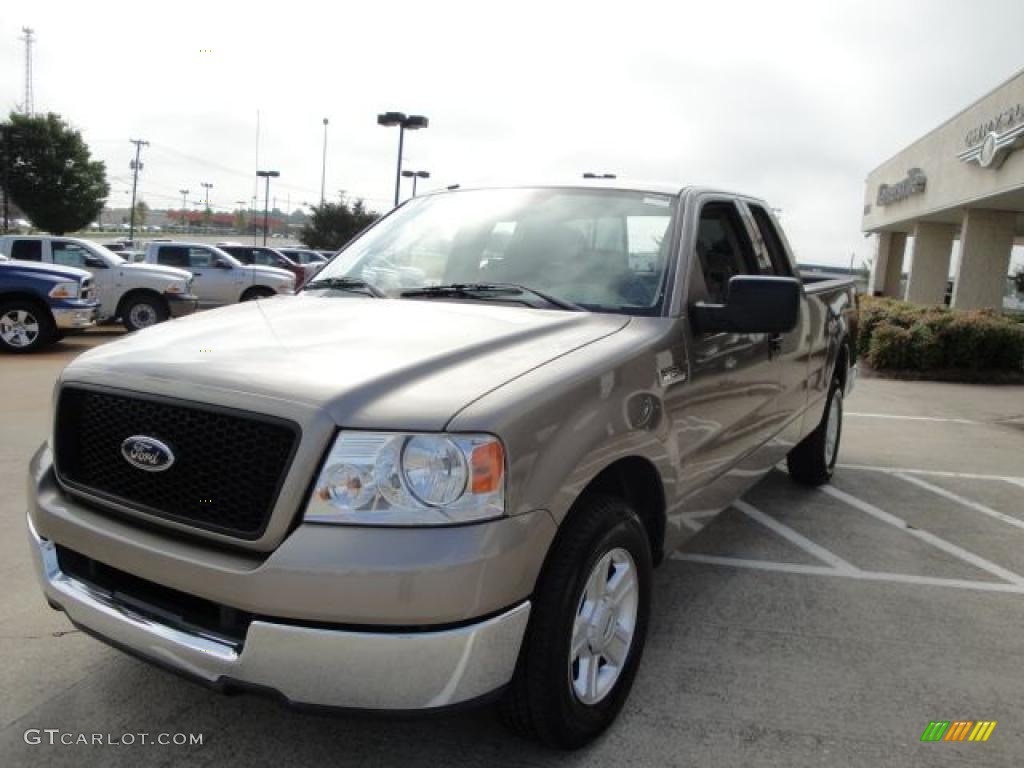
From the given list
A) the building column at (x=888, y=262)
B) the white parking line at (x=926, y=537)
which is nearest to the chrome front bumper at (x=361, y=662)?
the white parking line at (x=926, y=537)

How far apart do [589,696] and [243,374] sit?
1.42m

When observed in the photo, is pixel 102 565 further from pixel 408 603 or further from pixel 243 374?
pixel 408 603

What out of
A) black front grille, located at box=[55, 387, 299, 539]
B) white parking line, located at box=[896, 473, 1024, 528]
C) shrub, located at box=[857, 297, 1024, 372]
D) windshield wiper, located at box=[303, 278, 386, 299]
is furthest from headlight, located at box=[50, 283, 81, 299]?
shrub, located at box=[857, 297, 1024, 372]

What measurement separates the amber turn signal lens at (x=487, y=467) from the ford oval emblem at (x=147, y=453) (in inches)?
33.0

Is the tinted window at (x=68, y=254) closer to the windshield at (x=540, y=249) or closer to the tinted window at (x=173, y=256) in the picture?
the tinted window at (x=173, y=256)

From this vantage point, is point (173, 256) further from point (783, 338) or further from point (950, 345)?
point (783, 338)

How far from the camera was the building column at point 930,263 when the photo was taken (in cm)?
2883

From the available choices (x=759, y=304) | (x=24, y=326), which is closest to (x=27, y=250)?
(x=24, y=326)

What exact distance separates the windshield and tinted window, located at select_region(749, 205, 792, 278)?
1237mm

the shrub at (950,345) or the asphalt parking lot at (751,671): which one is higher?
the shrub at (950,345)

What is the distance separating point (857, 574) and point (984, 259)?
20993mm

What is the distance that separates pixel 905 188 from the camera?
94.2ft

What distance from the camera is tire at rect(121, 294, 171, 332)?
1485cm

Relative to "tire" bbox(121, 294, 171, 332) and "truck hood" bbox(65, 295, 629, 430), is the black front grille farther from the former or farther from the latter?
"tire" bbox(121, 294, 171, 332)
